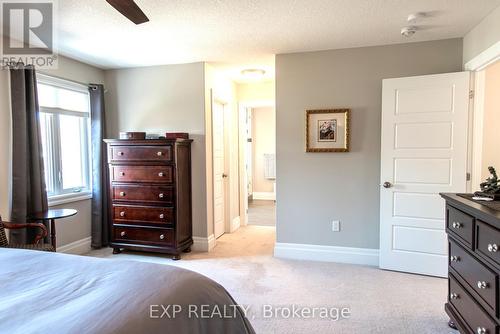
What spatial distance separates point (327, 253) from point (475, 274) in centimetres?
189

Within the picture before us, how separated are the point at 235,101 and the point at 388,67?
2346 millimetres

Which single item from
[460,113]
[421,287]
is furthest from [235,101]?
[421,287]

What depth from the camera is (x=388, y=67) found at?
129 inches

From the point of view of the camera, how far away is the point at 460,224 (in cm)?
188

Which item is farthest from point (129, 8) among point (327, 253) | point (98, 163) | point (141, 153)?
point (327, 253)

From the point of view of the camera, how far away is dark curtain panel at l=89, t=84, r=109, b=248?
3881 millimetres

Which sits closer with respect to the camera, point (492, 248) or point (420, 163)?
point (492, 248)

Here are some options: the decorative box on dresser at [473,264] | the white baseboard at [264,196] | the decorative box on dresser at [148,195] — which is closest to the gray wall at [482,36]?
the decorative box on dresser at [473,264]

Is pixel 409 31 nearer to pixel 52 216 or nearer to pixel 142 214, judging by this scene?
pixel 142 214

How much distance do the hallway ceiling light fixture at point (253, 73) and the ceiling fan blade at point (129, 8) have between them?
251 centimetres

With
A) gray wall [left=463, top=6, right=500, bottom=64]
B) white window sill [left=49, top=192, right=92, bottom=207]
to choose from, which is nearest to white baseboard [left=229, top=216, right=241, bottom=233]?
white window sill [left=49, top=192, right=92, bottom=207]

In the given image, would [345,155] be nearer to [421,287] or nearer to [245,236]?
[421,287]

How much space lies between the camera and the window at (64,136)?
3428 mm

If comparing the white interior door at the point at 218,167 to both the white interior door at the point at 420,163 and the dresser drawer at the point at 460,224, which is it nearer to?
the white interior door at the point at 420,163
